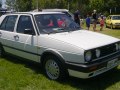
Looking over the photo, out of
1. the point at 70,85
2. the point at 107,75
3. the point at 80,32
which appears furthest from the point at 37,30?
the point at 107,75

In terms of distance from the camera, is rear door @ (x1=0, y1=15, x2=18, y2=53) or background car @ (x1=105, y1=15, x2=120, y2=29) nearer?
rear door @ (x1=0, y1=15, x2=18, y2=53)

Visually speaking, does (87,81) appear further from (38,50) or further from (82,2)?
(82,2)

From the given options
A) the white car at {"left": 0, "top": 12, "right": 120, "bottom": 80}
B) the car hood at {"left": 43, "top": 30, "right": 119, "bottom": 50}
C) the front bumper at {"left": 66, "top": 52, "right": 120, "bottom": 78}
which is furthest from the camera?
the car hood at {"left": 43, "top": 30, "right": 119, "bottom": 50}

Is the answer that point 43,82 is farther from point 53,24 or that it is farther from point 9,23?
point 9,23

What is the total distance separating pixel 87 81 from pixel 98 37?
1.13 meters

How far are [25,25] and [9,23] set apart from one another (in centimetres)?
105

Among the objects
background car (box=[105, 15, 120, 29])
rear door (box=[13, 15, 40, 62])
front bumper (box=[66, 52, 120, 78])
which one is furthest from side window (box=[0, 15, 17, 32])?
background car (box=[105, 15, 120, 29])

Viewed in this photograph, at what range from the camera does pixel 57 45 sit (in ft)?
19.9

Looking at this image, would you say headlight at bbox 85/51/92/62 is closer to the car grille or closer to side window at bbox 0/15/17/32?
the car grille

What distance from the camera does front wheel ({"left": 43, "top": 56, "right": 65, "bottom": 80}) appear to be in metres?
6.06

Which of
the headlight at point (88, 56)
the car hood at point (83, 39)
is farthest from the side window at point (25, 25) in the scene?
the headlight at point (88, 56)

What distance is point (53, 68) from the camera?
6328mm

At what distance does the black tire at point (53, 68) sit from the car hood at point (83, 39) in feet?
1.68

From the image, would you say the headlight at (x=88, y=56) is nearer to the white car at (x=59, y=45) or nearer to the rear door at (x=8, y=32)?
the white car at (x=59, y=45)
